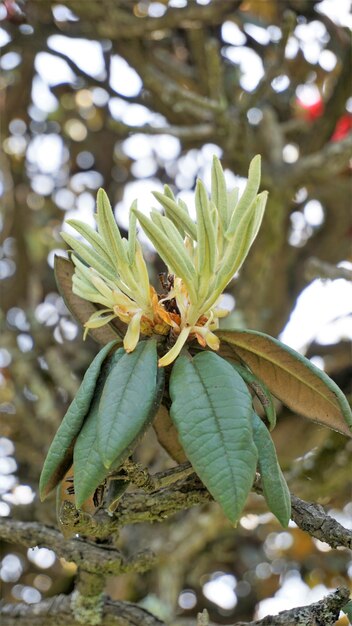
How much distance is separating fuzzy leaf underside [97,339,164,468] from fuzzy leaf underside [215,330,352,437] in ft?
0.29

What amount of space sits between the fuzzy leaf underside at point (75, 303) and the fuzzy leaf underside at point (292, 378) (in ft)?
0.47

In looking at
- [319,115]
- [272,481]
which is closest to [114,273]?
[272,481]

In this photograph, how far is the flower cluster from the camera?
65cm

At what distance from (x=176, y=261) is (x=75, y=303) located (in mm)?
197

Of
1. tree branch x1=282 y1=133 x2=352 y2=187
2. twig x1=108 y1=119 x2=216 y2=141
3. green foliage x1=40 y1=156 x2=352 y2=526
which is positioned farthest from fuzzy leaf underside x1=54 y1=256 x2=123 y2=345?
tree branch x1=282 y1=133 x2=352 y2=187

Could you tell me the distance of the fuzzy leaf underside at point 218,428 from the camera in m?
0.54

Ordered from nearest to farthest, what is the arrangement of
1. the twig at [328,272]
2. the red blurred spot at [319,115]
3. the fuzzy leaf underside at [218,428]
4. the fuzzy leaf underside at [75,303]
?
the fuzzy leaf underside at [218,428]
the fuzzy leaf underside at [75,303]
the twig at [328,272]
the red blurred spot at [319,115]

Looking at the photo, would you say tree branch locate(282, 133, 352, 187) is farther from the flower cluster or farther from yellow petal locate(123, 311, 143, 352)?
yellow petal locate(123, 311, 143, 352)

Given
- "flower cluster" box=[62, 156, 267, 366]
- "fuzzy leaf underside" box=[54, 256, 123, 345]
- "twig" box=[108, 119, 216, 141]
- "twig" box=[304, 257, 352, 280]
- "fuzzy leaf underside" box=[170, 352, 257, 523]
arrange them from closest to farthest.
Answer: "fuzzy leaf underside" box=[170, 352, 257, 523] → "flower cluster" box=[62, 156, 267, 366] → "fuzzy leaf underside" box=[54, 256, 123, 345] → "twig" box=[304, 257, 352, 280] → "twig" box=[108, 119, 216, 141]

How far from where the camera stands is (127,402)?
1.94 feet

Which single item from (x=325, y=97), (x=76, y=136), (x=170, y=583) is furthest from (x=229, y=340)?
(x=76, y=136)

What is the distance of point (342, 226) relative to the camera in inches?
86.7

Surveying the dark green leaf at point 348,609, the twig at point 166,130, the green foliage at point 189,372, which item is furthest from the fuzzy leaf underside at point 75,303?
the twig at point 166,130

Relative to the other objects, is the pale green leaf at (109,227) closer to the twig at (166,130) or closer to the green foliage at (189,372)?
the green foliage at (189,372)
